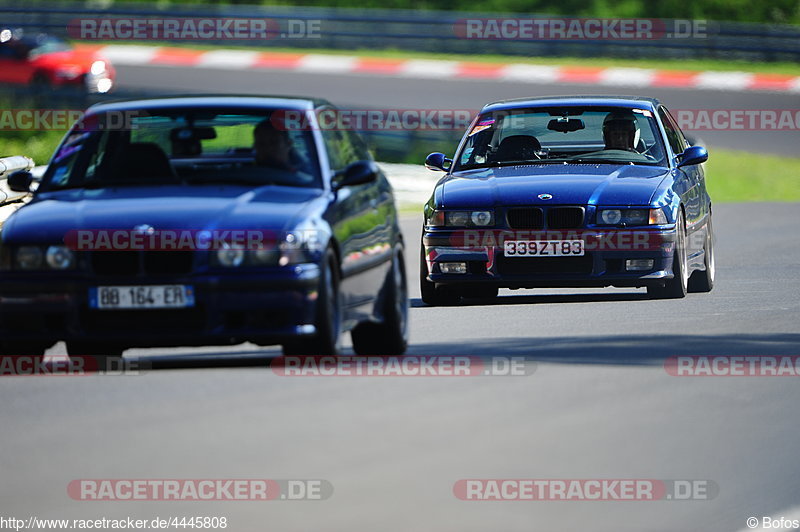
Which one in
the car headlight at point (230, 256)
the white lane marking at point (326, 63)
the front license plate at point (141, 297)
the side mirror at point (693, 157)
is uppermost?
the car headlight at point (230, 256)

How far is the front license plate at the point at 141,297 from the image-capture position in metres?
8.83

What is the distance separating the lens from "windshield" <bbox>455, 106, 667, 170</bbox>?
1384 cm

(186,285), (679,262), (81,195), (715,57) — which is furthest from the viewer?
(715,57)

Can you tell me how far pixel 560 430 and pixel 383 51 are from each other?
3069 centimetres

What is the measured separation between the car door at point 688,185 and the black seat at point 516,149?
1.04 meters

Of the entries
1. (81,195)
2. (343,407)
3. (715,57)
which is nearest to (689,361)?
(343,407)

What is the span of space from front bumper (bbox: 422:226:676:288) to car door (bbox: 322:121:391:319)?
101 inches

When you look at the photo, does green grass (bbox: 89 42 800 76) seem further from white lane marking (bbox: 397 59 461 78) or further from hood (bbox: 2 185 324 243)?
hood (bbox: 2 185 324 243)

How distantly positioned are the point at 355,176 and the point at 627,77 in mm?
26469

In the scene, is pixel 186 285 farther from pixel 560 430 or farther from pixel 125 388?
pixel 125 388

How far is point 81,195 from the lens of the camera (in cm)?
958

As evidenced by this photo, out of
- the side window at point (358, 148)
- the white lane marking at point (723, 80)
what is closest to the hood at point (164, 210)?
the side window at point (358, 148)

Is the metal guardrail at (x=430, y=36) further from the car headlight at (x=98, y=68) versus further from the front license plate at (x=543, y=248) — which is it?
the front license plate at (x=543, y=248)

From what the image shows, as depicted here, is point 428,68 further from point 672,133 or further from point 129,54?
point 672,133
